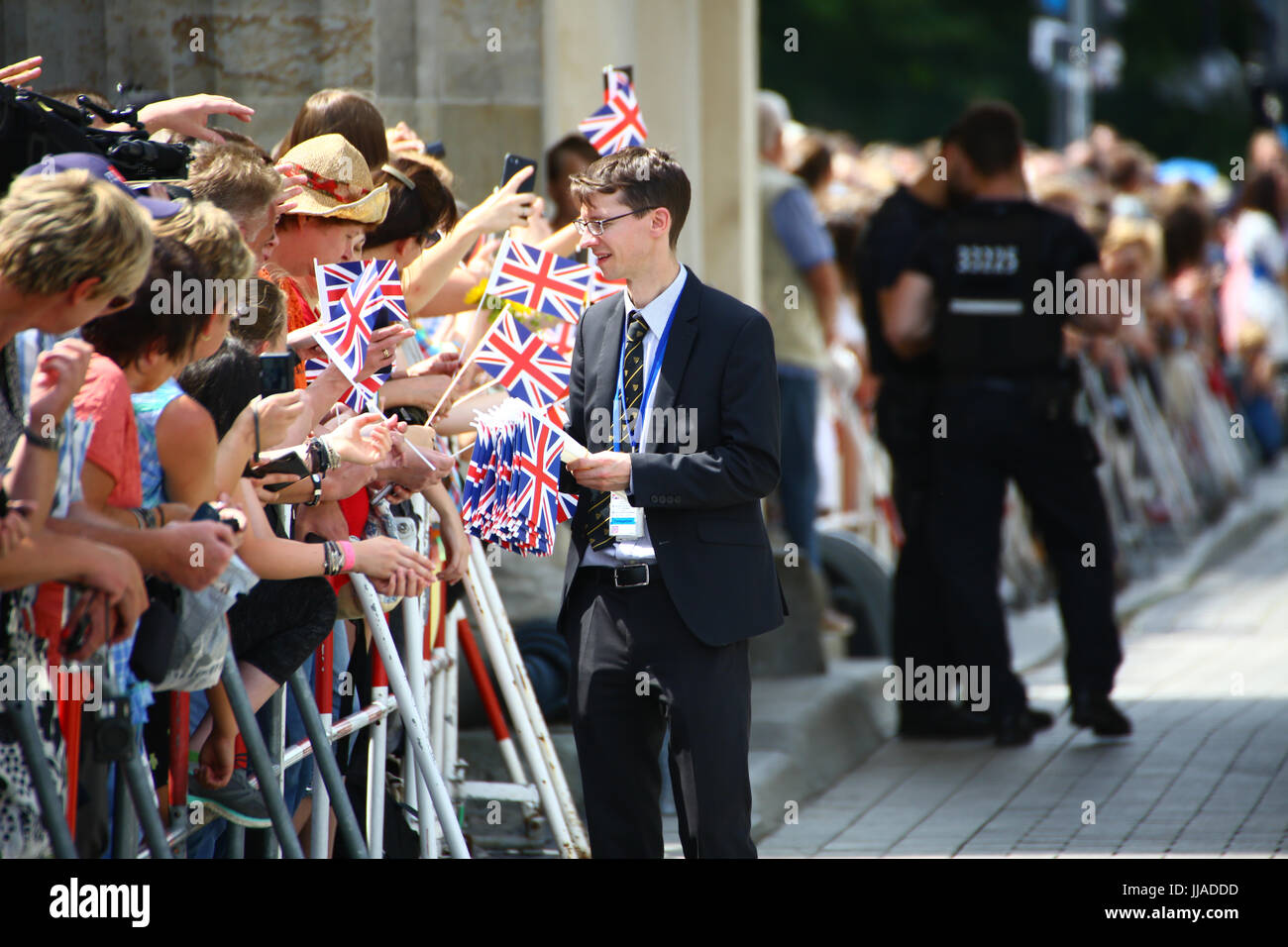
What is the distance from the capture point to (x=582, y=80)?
23.2 feet

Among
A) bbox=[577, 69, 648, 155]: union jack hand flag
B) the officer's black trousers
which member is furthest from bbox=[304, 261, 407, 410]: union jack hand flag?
the officer's black trousers

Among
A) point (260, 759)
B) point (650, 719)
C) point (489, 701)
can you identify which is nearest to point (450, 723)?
point (489, 701)

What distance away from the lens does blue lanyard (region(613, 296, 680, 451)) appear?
173 inches

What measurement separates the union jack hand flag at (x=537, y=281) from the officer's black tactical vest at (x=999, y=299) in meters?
2.98

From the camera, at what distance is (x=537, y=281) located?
4770 mm

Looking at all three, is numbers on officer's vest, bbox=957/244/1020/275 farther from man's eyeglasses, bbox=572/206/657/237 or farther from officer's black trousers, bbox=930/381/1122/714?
man's eyeglasses, bbox=572/206/657/237

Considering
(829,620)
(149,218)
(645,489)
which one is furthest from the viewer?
(829,620)

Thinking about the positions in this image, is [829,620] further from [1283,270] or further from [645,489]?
[1283,270]

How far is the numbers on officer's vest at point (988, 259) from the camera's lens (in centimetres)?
740

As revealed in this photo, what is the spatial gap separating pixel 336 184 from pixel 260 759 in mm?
1495

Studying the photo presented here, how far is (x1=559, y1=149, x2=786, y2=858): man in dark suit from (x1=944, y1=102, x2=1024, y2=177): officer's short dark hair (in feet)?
10.9

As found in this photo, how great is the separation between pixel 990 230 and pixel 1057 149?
1149 cm

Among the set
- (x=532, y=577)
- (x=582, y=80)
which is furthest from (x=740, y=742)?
(x=582, y=80)
